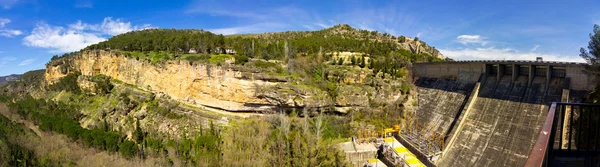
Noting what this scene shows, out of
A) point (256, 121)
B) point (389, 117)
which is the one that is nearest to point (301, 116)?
point (256, 121)

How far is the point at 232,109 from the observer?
3947cm

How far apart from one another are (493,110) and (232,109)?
94.2 feet

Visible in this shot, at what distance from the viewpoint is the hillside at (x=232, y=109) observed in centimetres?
3134

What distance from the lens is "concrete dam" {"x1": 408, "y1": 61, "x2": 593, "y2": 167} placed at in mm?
22156

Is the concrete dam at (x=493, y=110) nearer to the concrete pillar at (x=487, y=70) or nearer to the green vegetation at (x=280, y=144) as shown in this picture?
the concrete pillar at (x=487, y=70)

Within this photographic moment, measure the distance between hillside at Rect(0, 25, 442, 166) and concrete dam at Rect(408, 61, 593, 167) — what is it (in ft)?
24.3

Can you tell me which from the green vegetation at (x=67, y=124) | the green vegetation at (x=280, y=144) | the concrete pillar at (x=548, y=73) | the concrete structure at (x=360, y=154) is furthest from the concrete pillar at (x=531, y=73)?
the green vegetation at (x=67, y=124)

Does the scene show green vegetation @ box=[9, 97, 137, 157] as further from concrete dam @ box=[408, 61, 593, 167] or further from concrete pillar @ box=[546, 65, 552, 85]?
concrete pillar @ box=[546, 65, 552, 85]

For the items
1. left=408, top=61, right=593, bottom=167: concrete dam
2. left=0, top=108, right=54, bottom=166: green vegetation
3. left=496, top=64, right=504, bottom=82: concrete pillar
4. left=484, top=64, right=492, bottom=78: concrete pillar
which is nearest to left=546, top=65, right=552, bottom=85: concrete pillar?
left=408, top=61, right=593, bottom=167: concrete dam

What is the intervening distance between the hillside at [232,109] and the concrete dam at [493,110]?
24.3 feet

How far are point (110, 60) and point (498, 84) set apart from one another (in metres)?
62.7

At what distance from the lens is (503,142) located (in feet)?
74.1

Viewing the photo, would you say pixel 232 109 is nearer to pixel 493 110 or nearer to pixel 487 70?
pixel 493 110

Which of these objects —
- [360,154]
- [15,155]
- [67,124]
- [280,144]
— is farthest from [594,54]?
[67,124]
